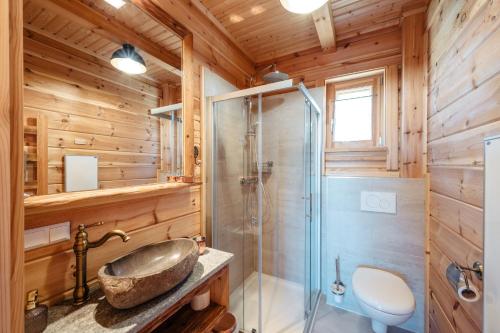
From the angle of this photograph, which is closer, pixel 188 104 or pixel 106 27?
pixel 106 27

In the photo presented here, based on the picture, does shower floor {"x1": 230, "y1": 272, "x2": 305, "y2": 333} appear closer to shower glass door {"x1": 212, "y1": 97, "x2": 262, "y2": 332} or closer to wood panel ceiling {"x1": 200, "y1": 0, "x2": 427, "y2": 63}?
shower glass door {"x1": 212, "y1": 97, "x2": 262, "y2": 332}

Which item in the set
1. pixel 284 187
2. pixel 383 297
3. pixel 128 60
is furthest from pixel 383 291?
pixel 128 60

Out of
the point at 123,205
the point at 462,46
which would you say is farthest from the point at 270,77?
the point at 123,205

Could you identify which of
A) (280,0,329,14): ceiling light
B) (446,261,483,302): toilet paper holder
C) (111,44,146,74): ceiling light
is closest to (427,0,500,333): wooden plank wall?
(446,261,483,302): toilet paper holder

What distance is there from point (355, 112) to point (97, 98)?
7.18 feet

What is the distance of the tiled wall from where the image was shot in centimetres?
174

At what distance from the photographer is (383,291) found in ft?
5.07

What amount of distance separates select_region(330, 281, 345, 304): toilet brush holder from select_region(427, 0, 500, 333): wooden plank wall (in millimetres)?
640

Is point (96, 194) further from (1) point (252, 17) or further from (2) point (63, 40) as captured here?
(1) point (252, 17)

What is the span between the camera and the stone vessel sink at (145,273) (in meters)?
0.75

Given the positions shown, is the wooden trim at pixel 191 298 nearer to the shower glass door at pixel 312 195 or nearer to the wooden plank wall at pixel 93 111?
the wooden plank wall at pixel 93 111

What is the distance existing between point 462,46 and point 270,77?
1.38m

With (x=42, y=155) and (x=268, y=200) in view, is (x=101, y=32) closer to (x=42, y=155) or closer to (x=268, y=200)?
(x=42, y=155)

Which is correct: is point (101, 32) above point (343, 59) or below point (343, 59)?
below
